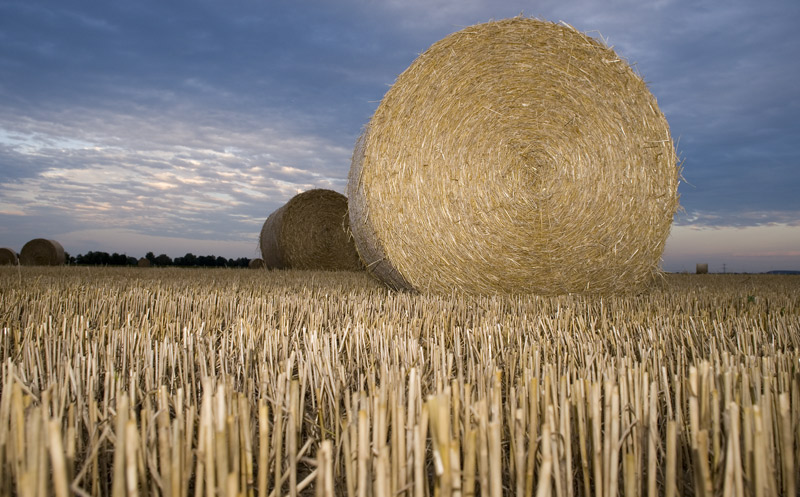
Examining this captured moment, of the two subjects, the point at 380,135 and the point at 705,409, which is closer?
the point at 705,409

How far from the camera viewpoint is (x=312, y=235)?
9.87m

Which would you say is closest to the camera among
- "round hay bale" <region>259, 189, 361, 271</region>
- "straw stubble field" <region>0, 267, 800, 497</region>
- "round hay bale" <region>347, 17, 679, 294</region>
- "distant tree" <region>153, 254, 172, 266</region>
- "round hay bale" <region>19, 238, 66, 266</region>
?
"straw stubble field" <region>0, 267, 800, 497</region>

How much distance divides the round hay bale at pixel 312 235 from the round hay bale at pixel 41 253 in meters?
6.32

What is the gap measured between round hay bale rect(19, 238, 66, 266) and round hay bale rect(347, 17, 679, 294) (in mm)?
11453

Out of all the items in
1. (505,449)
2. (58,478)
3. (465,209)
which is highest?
(465,209)

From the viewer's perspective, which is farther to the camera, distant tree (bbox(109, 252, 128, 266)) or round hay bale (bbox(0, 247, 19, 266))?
distant tree (bbox(109, 252, 128, 266))

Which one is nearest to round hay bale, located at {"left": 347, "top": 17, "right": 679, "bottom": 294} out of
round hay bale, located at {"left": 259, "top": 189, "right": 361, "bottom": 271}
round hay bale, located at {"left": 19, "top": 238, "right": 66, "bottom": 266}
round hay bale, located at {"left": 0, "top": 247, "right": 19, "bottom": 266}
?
round hay bale, located at {"left": 259, "top": 189, "right": 361, "bottom": 271}

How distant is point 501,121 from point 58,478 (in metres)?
4.30

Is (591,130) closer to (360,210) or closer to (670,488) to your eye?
(360,210)

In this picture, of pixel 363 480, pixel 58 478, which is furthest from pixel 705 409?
pixel 58 478

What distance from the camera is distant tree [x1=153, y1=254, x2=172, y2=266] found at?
1563 centimetres

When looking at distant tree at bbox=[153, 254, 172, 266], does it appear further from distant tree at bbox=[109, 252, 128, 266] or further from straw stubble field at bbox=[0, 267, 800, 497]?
straw stubble field at bbox=[0, 267, 800, 497]

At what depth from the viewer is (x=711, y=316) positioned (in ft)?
11.1

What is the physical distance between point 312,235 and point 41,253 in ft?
25.0
